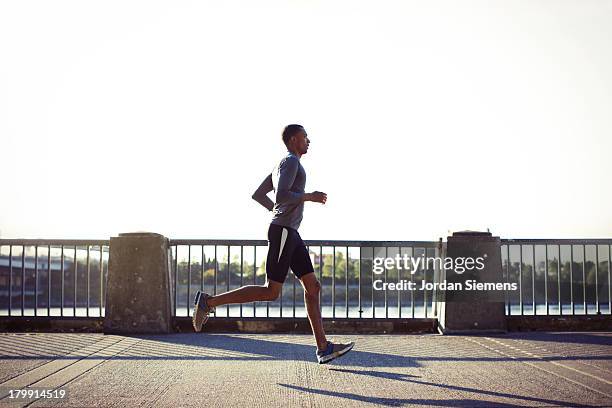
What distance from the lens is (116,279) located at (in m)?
9.55

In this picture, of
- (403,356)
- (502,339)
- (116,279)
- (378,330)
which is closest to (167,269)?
(116,279)

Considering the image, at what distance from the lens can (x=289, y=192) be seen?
6.13m

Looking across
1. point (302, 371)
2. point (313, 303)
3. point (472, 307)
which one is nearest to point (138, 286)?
point (313, 303)

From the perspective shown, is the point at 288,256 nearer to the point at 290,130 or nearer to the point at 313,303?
the point at 313,303

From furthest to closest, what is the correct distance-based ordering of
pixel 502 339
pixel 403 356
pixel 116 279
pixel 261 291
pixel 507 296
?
pixel 507 296, pixel 116 279, pixel 502 339, pixel 403 356, pixel 261 291

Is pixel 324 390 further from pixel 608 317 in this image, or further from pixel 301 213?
pixel 608 317

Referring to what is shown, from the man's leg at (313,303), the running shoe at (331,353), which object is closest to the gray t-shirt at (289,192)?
the man's leg at (313,303)

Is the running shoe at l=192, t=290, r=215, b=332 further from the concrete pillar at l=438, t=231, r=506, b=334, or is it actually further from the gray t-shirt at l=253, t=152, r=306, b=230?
the concrete pillar at l=438, t=231, r=506, b=334

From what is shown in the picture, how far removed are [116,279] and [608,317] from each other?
6.74 metres

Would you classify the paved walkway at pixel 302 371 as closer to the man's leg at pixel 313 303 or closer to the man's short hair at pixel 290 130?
the man's leg at pixel 313 303

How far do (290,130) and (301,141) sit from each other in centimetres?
14

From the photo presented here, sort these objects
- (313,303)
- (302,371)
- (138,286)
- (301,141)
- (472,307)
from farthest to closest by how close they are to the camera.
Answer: (472,307) → (138,286) → (301,141) → (313,303) → (302,371)

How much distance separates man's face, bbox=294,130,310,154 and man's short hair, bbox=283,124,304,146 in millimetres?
32

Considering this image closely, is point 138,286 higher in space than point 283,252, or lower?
lower
